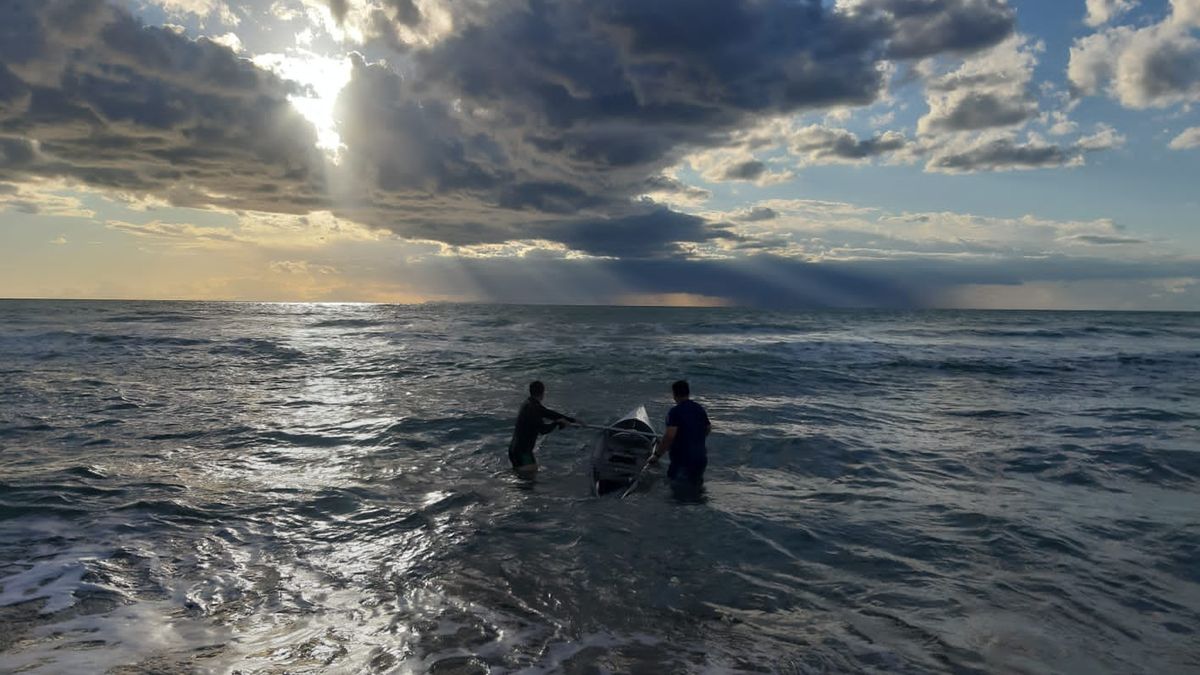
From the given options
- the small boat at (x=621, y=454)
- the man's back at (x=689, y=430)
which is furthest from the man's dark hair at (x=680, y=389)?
the small boat at (x=621, y=454)

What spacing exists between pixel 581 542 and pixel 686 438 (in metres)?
3.07

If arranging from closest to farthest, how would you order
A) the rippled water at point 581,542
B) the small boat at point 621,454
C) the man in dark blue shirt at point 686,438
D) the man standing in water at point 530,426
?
the rippled water at point 581,542
the man in dark blue shirt at point 686,438
the small boat at point 621,454
the man standing in water at point 530,426

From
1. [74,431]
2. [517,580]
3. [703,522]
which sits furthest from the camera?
[74,431]

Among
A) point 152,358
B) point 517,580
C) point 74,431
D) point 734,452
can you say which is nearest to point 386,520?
point 517,580

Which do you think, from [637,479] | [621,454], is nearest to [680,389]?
[637,479]

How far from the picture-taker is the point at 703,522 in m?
10.1

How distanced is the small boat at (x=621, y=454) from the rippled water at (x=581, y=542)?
0.51 m

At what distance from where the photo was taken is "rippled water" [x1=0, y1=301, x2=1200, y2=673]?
20.2 feet

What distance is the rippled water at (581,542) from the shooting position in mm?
6156

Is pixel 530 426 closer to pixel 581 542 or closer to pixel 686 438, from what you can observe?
pixel 686 438

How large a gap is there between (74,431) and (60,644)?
1325 cm

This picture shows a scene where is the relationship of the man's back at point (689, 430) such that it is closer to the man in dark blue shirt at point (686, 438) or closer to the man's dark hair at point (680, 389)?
the man in dark blue shirt at point (686, 438)

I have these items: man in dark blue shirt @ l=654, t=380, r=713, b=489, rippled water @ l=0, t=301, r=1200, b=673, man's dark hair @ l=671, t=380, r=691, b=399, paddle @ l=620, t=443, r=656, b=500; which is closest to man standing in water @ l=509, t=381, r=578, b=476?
rippled water @ l=0, t=301, r=1200, b=673

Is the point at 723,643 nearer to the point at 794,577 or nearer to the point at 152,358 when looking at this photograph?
the point at 794,577
